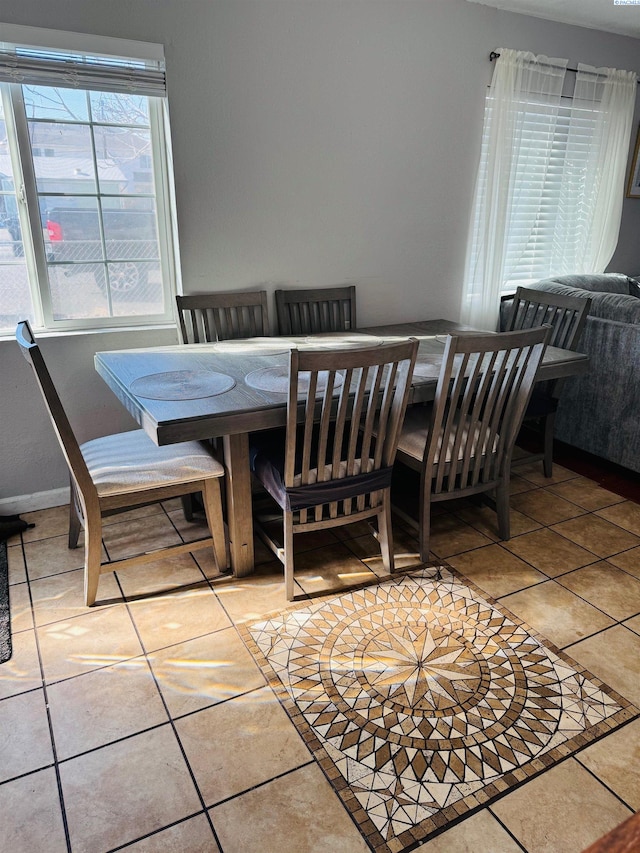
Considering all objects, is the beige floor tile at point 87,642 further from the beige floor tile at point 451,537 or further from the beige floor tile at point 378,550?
the beige floor tile at point 451,537

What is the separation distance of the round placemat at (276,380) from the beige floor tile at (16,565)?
3.82 ft

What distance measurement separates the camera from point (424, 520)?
2416 millimetres

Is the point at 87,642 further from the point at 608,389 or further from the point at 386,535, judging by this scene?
the point at 608,389

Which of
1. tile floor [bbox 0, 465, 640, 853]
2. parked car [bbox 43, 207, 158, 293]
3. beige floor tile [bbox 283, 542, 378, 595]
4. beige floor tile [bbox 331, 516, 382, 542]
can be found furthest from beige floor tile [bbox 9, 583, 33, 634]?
parked car [bbox 43, 207, 158, 293]

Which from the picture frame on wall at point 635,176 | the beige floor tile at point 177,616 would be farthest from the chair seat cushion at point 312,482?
the picture frame on wall at point 635,176

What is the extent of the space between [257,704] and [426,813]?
1.79 feet

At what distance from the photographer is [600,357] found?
3.23 metres

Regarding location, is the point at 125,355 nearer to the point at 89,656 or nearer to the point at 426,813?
the point at 89,656

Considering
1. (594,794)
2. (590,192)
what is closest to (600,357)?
(590,192)

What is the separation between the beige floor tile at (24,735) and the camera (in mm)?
1561

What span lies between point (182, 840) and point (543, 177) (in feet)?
13.0

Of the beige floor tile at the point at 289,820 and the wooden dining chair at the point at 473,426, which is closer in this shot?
the beige floor tile at the point at 289,820

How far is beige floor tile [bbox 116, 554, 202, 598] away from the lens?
2275 mm

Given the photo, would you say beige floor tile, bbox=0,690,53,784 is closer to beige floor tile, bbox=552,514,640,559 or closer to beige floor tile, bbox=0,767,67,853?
beige floor tile, bbox=0,767,67,853
